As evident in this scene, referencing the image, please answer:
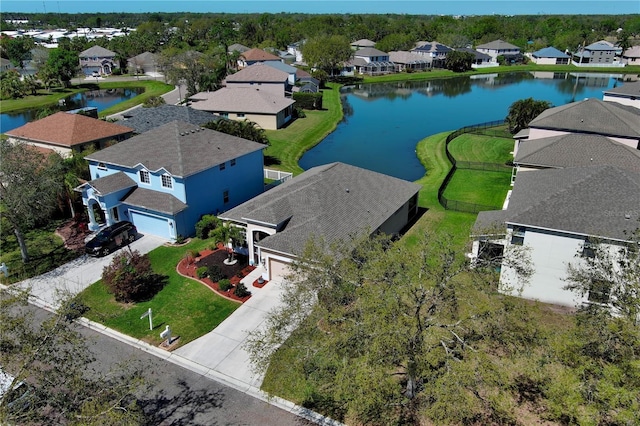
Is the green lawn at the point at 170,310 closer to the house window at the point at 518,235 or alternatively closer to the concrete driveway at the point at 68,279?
the concrete driveway at the point at 68,279

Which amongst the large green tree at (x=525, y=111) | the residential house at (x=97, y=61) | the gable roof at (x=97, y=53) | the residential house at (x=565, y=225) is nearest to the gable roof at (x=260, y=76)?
the large green tree at (x=525, y=111)

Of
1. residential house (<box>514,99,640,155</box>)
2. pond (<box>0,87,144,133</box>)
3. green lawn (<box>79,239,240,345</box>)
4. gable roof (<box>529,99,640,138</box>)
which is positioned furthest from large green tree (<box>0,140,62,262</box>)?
pond (<box>0,87,144,133</box>)

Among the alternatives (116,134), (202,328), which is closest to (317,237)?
(202,328)

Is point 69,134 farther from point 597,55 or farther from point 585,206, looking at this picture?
point 597,55

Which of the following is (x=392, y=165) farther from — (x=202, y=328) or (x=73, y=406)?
(x=73, y=406)

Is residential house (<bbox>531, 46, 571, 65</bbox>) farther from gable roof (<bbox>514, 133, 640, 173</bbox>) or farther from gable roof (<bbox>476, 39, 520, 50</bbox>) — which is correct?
gable roof (<bbox>514, 133, 640, 173</bbox>)

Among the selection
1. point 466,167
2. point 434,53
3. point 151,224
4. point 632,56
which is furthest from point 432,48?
point 151,224
